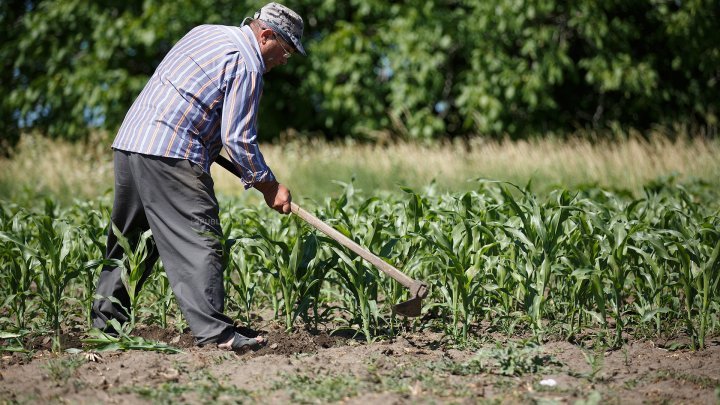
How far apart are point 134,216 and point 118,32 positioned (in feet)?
33.2

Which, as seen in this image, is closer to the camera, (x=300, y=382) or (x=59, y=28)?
(x=300, y=382)

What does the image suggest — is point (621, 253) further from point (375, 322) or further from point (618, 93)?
point (618, 93)

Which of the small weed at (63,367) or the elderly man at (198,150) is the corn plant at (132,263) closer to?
the elderly man at (198,150)

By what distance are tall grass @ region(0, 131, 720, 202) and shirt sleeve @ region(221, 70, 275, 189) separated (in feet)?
15.3

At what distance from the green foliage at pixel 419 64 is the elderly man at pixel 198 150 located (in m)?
7.92

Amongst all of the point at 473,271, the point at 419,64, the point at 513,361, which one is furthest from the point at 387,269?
the point at 419,64

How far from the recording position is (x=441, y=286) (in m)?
4.20

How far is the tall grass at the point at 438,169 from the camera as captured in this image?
948 centimetres

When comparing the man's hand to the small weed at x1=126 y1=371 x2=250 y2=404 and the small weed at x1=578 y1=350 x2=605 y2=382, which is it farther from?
the small weed at x1=578 y1=350 x2=605 y2=382

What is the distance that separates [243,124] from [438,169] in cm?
643

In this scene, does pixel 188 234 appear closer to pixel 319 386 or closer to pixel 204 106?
pixel 204 106

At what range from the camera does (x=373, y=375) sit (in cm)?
353

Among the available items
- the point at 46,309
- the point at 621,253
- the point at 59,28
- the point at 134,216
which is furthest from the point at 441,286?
the point at 59,28

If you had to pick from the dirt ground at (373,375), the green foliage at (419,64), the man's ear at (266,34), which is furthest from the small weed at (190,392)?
the green foliage at (419,64)
